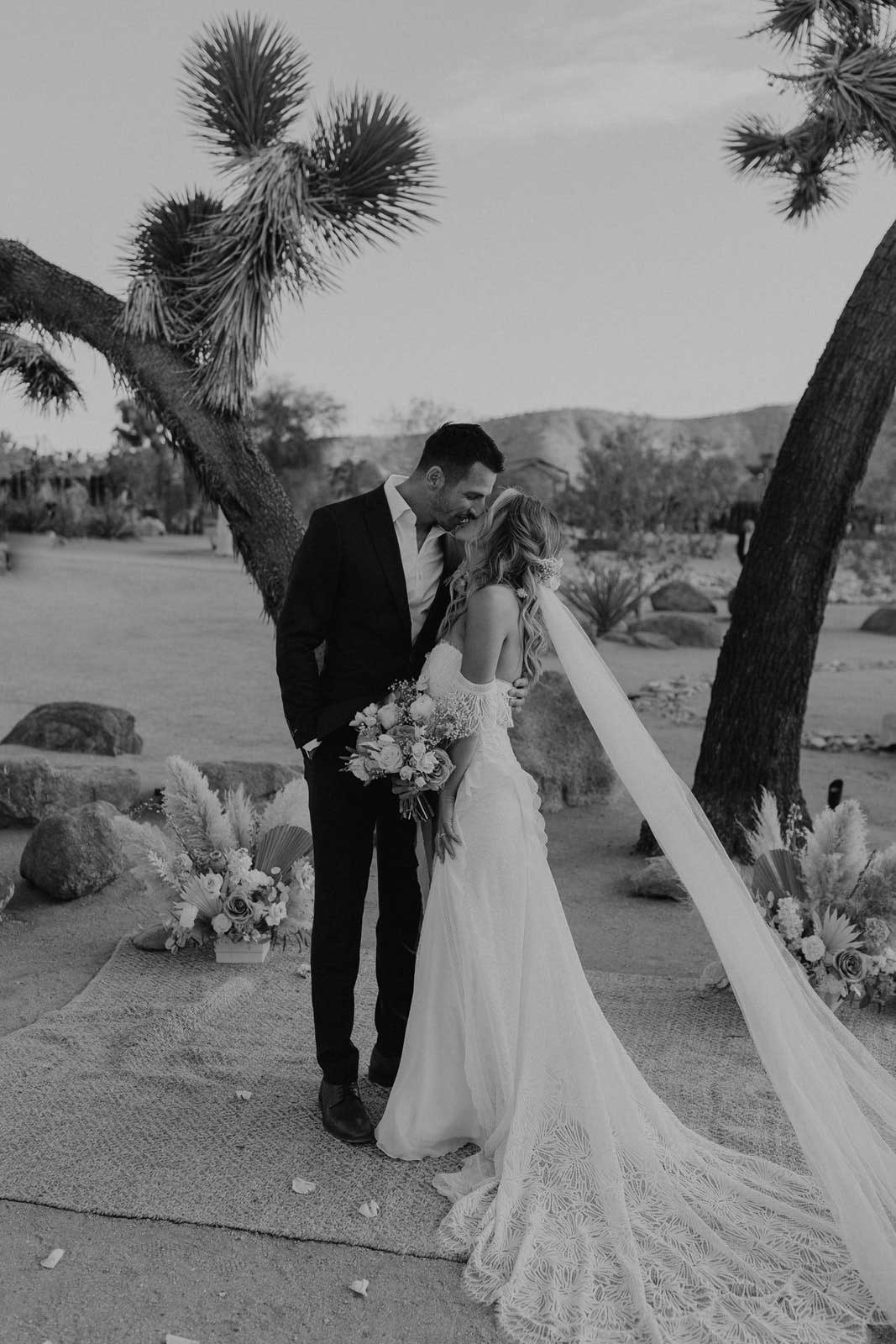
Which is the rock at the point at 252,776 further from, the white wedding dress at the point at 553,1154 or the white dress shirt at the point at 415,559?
the white wedding dress at the point at 553,1154

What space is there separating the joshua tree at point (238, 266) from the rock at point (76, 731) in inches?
102

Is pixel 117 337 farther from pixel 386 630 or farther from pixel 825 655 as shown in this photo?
pixel 825 655

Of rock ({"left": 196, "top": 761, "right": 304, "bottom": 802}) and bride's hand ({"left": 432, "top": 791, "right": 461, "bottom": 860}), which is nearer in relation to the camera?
bride's hand ({"left": 432, "top": 791, "right": 461, "bottom": 860})

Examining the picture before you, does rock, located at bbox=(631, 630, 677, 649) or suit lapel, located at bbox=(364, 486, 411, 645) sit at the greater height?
suit lapel, located at bbox=(364, 486, 411, 645)

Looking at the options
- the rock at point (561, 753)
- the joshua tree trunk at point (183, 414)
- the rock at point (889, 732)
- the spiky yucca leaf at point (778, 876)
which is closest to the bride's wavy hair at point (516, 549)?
the spiky yucca leaf at point (778, 876)

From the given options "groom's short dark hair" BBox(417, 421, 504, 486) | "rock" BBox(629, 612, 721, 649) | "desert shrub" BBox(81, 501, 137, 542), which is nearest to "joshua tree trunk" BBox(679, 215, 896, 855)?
"groom's short dark hair" BBox(417, 421, 504, 486)

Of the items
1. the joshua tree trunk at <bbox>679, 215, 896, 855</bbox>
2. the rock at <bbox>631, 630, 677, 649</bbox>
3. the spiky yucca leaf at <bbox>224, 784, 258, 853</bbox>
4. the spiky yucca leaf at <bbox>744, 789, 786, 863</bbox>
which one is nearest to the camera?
the spiky yucca leaf at <bbox>744, 789, 786, 863</bbox>

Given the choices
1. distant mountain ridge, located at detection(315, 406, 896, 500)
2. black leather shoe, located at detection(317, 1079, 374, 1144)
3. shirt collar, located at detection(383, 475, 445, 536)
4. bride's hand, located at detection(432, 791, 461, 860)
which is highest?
distant mountain ridge, located at detection(315, 406, 896, 500)

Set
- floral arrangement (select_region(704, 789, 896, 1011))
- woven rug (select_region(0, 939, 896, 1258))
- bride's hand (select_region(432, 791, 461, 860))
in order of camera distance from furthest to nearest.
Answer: floral arrangement (select_region(704, 789, 896, 1011)), bride's hand (select_region(432, 791, 461, 860)), woven rug (select_region(0, 939, 896, 1258))

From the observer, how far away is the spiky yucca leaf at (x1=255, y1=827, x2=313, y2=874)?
5688 mm

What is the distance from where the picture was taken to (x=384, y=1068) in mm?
4145

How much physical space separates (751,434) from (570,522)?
5109 cm

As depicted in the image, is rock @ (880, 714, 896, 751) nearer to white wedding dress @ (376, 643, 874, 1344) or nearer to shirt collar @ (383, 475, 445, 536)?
white wedding dress @ (376, 643, 874, 1344)

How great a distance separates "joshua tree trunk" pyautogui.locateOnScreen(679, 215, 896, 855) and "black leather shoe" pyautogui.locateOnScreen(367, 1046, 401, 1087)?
352 centimetres
